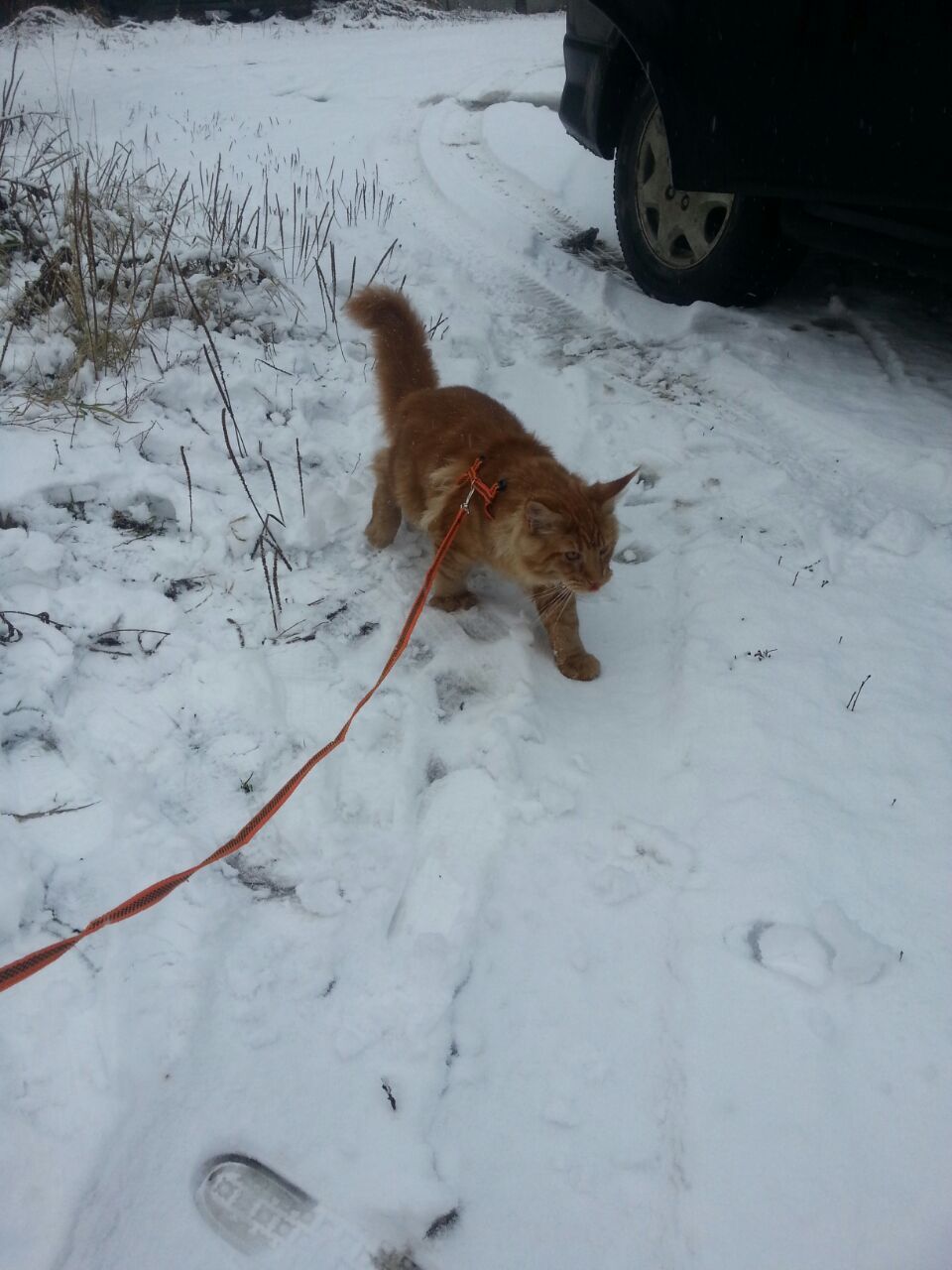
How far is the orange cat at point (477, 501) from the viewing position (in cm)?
253

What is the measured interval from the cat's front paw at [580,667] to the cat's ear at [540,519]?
491 mm

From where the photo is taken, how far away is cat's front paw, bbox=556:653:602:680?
2721 millimetres

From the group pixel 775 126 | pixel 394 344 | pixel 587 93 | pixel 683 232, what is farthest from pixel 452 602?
pixel 587 93

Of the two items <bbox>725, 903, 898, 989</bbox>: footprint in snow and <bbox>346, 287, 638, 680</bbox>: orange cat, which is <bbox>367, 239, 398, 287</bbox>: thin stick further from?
<bbox>725, 903, 898, 989</bbox>: footprint in snow

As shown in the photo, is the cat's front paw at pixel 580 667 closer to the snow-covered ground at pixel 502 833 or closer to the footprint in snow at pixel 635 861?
the snow-covered ground at pixel 502 833

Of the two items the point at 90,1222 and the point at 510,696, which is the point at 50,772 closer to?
the point at 90,1222

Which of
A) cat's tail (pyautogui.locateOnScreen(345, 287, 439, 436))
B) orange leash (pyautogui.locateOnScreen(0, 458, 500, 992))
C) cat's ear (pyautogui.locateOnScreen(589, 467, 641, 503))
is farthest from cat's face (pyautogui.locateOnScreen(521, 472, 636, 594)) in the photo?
cat's tail (pyautogui.locateOnScreen(345, 287, 439, 436))

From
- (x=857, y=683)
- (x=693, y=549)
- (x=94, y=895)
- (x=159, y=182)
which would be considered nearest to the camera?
(x=94, y=895)

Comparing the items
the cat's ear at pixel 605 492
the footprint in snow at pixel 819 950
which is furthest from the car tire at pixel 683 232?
the footprint in snow at pixel 819 950

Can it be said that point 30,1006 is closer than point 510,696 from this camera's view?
Yes

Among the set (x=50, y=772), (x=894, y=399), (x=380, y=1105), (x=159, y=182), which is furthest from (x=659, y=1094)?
(x=159, y=182)

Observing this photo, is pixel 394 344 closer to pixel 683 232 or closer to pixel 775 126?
pixel 775 126

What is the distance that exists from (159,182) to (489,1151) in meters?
6.27

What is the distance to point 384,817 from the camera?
2199 mm
